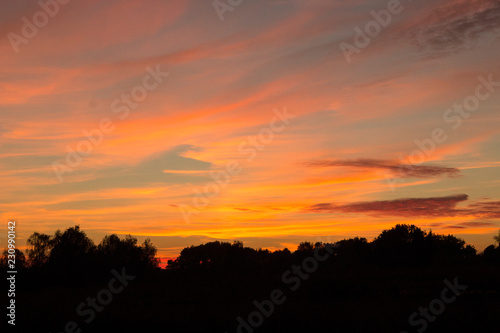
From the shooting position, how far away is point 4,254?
61.1 meters

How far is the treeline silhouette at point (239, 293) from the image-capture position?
25.1m

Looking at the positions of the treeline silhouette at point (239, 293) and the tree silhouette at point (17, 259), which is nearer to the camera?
the treeline silhouette at point (239, 293)

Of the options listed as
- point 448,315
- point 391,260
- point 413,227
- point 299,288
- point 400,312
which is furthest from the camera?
point 413,227

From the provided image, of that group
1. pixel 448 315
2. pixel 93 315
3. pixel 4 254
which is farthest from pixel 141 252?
pixel 448 315

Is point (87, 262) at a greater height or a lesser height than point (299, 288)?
greater

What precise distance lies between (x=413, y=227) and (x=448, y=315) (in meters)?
76.7

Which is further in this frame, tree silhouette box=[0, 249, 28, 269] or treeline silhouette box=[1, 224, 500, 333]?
tree silhouette box=[0, 249, 28, 269]

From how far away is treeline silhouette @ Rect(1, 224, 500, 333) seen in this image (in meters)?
25.1

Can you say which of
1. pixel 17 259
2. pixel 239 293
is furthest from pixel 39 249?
pixel 239 293

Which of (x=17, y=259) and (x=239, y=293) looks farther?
(x=17, y=259)

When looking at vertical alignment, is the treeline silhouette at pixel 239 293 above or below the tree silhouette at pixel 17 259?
below

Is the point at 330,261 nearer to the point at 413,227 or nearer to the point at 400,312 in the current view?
the point at 413,227

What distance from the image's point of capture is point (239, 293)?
4275 centimetres

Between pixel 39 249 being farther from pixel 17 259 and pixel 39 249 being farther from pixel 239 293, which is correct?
pixel 239 293
